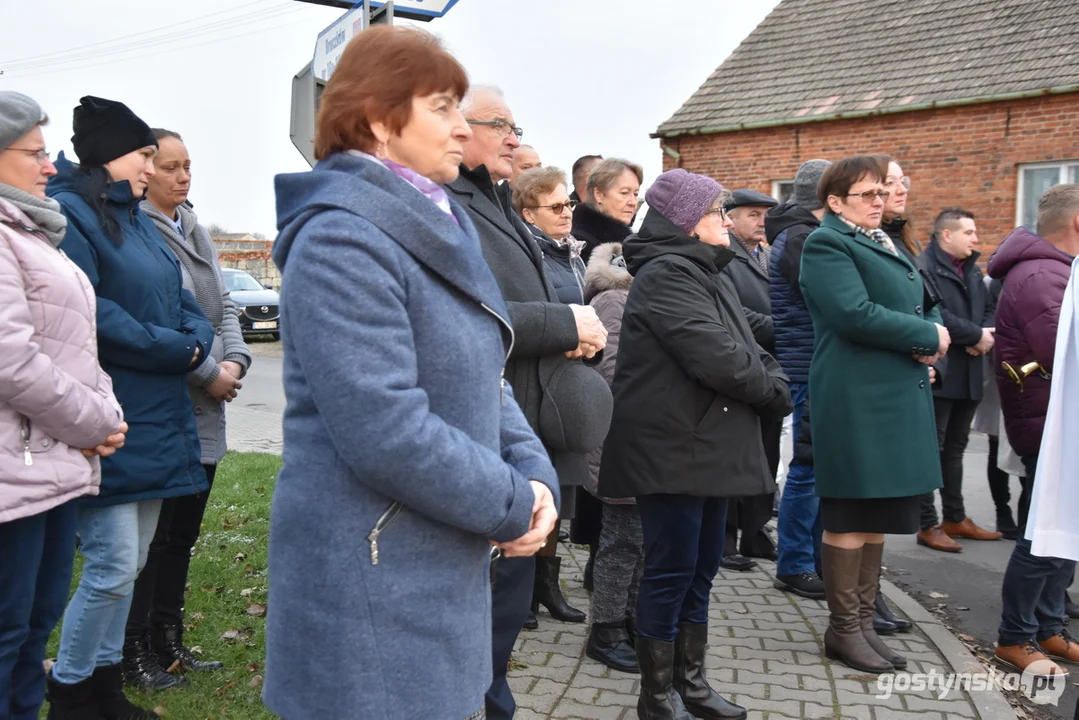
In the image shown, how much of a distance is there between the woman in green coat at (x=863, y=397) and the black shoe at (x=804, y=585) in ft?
2.88

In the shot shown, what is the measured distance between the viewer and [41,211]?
282 centimetres

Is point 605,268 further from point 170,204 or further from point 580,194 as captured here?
point 580,194

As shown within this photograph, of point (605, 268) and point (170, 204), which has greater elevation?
point (170, 204)

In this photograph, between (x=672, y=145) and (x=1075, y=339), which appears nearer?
(x=1075, y=339)

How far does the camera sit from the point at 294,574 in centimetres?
193

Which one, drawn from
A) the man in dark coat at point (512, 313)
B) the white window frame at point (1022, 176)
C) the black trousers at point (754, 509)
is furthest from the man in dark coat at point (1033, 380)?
the white window frame at point (1022, 176)

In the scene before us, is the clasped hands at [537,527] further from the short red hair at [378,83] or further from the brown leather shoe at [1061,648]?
the brown leather shoe at [1061,648]

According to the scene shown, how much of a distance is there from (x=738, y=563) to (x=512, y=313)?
3.60 metres

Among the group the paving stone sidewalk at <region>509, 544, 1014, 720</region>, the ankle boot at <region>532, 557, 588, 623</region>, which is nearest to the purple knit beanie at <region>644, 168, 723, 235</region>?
the paving stone sidewalk at <region>509, 544, 1014, 720</region>

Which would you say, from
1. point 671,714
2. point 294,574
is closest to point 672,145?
point 671,714

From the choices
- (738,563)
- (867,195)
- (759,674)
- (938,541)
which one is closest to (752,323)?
(867,195)

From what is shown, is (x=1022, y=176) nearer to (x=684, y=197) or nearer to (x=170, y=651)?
(x=684, y=197)

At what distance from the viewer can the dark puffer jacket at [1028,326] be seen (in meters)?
4.64

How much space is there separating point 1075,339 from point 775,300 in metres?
2.21
